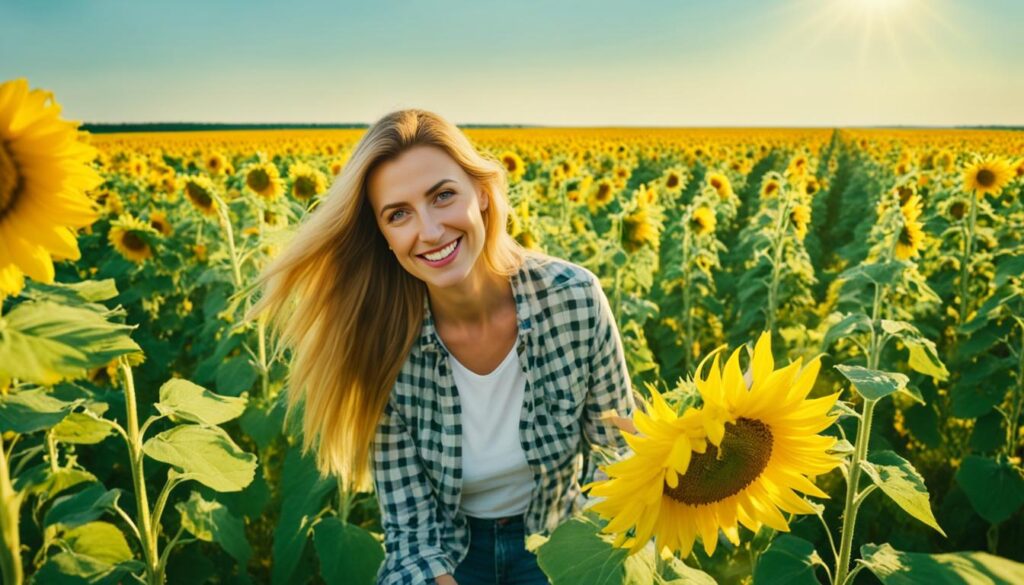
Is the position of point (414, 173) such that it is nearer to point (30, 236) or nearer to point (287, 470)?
point (30, 236)

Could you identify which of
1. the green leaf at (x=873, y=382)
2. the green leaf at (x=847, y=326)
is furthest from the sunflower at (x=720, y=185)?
the green leaf at (x=873, y=382)

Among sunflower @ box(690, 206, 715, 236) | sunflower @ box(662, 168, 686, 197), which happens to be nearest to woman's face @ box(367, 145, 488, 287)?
sunflower @ box(690, 206, 715, 236)

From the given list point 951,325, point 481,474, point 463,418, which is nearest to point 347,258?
point 463,418

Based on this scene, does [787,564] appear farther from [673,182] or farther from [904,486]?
[673,182]

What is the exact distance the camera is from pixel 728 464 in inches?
50.8

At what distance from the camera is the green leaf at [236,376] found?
329 cm

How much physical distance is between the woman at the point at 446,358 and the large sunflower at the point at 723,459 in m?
1.03

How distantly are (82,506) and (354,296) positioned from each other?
1.03 metres

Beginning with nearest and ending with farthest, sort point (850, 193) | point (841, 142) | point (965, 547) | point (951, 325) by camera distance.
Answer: point (965, 547), point (951, 325), point (850, 193), point (841, 142)

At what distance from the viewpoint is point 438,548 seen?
92.9 inches

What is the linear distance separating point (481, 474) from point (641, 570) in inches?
47.1

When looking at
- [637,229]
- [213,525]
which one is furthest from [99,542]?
[637,229]

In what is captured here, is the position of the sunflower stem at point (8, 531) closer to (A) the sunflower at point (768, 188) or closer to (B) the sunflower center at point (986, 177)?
(B) the sunflower center at point (986, 177)

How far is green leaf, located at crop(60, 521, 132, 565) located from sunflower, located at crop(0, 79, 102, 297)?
1193mm
